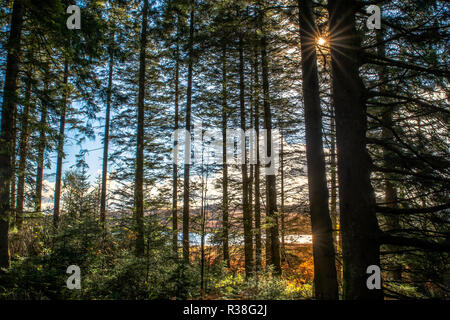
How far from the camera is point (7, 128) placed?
5.88 m

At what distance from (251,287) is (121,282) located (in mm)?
3155

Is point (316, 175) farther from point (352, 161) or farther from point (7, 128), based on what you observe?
point (7, 128)

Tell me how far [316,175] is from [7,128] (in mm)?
8405

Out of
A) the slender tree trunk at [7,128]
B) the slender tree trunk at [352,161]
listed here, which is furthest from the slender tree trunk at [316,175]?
the slender tree trunk at [7,128]

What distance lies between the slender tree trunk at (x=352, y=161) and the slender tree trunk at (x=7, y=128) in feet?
25.5

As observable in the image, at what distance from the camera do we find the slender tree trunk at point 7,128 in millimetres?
5539

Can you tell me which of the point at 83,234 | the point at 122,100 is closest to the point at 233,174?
the point at 122,100

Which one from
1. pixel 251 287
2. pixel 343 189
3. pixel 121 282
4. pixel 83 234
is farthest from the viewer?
pixel 83 234

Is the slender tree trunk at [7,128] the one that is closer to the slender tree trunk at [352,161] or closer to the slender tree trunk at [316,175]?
the slender tree trunk at [316,175]

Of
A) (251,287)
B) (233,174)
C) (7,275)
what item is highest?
(233,174)

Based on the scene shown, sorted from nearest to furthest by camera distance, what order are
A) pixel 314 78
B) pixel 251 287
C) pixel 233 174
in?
pixel 314 78 → pixel 251 287 → pixel 233 174

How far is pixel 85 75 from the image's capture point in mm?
6027

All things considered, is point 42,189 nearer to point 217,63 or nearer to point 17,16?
point 17,16
